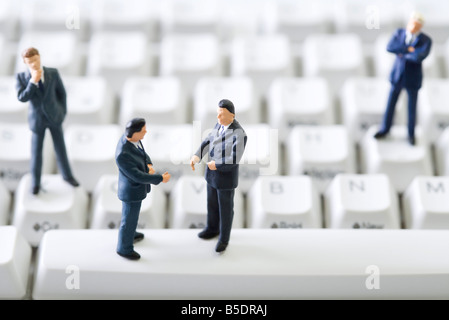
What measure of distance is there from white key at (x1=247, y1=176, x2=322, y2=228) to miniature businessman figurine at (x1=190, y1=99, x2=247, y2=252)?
0.06m

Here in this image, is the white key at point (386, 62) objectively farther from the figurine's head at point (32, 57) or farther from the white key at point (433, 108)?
the figurine's head at point (32, 57)

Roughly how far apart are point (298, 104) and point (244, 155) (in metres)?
0.11

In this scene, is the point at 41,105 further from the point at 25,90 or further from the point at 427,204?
the point at 427,204

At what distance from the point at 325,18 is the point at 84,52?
0.36m

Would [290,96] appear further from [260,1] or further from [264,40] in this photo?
[260,1]

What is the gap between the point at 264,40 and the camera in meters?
0.95

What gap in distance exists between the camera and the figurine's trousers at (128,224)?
2.24 feet

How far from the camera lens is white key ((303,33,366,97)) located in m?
0.92

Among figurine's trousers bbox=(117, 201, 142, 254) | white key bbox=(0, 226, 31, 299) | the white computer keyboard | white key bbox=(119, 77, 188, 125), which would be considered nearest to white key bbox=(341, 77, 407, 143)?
the white computer keyboard

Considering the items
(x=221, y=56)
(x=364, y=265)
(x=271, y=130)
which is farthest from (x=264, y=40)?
(x=364, y=265)

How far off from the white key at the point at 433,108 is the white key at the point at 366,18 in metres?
0.13

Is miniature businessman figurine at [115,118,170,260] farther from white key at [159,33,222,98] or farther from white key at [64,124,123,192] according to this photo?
white key at [159,33,222,98]

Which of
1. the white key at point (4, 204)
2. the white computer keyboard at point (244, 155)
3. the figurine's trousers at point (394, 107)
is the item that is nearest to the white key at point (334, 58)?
the white computer keyboard at point (244, 155)
